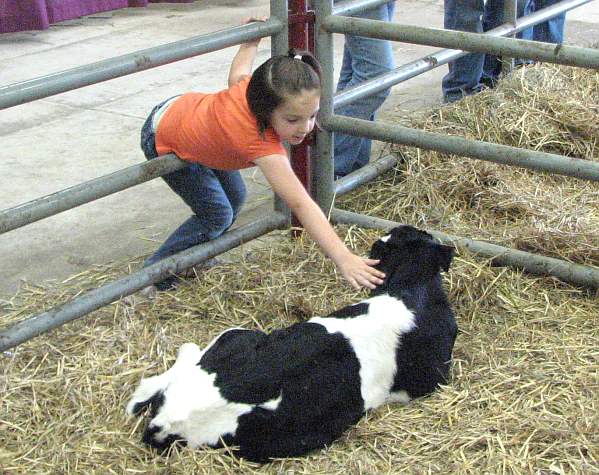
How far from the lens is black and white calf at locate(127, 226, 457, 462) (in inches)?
101

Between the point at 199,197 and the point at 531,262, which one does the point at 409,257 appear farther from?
the point at 199,197

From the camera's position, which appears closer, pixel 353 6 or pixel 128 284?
pixel 128 284

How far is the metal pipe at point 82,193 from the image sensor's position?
2869 millimetres

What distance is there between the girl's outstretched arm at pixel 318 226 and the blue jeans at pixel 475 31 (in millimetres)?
2258

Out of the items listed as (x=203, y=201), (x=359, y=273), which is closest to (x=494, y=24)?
(x=203, y=201)

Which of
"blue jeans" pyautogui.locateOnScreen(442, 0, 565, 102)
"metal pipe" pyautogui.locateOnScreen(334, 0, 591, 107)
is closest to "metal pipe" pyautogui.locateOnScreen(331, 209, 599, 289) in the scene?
"metal pipe" pyautogui.locateOnScreen(334, 0, 591, 107)

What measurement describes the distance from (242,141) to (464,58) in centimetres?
234

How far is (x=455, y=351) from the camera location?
315 centimetres

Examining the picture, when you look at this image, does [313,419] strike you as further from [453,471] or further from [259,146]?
[259,146]

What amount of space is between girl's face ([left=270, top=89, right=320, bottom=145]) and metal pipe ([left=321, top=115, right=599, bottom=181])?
65cm

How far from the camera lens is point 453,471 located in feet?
8.57

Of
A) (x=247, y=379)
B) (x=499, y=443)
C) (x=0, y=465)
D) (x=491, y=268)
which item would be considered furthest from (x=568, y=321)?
(x=0, y=465)

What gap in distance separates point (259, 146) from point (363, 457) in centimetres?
105

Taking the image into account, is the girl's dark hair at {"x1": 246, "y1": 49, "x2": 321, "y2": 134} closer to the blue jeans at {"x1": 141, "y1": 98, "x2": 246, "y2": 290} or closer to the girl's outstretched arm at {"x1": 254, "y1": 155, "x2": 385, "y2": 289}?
the girl's outstretched arm at {"x1": 254, "y1": 155, "x2": 385, "y2": 289}
